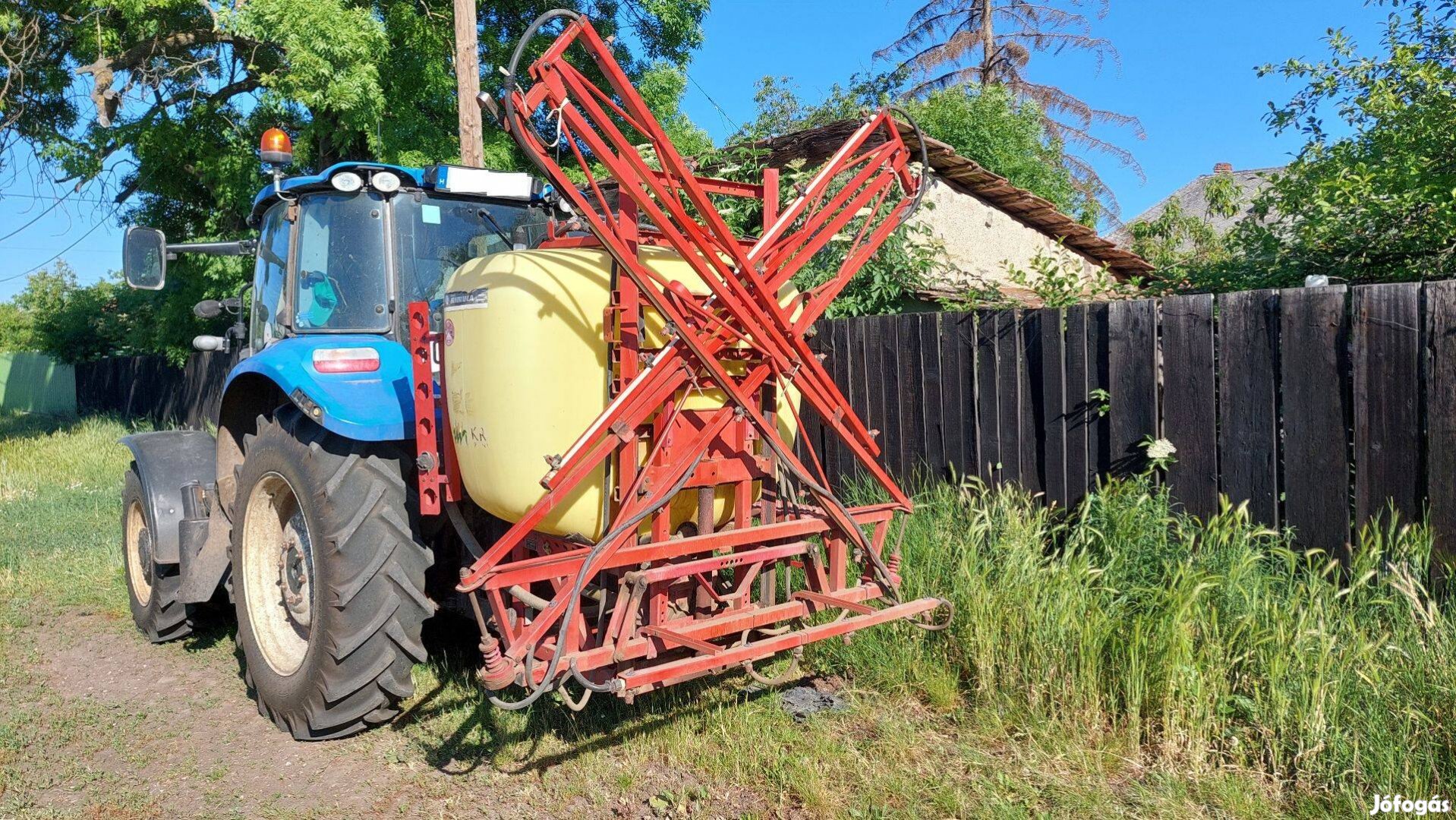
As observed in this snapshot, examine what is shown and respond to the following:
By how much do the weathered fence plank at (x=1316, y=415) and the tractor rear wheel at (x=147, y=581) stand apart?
5184 millimetres

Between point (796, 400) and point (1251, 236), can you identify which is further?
point (1251, 236)

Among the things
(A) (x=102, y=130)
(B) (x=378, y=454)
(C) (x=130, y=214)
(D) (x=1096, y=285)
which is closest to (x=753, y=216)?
(D) (x=1096, y=285)

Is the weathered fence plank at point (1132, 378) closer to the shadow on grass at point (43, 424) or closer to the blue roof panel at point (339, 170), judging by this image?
the blue roof panel at point (339, 170)

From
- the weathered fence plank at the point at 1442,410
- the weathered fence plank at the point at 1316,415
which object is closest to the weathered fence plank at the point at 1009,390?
the weathered fence plank at the point at 1316,415

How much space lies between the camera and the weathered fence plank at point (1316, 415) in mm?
3797

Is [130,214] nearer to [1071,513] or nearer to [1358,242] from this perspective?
[1071,513]

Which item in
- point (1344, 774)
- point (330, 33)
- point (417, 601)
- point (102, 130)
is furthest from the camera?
point (102, 130)

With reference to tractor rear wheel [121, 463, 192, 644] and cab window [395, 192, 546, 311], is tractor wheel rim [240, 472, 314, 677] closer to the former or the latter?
tractor rear wheel [121, 463, 192, 644]

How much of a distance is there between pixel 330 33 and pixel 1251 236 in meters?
8.57

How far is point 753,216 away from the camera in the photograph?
8258mm

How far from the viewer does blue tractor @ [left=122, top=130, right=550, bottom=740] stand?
11.8ft

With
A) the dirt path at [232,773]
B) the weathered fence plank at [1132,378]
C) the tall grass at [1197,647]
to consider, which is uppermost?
the weathered fence plank at [1132,378]

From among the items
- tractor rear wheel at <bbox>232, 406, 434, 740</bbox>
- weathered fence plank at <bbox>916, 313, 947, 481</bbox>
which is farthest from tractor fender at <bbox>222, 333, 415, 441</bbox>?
A: weathered fence plank at <bbox>916, 313, 947, 481</bbox>
